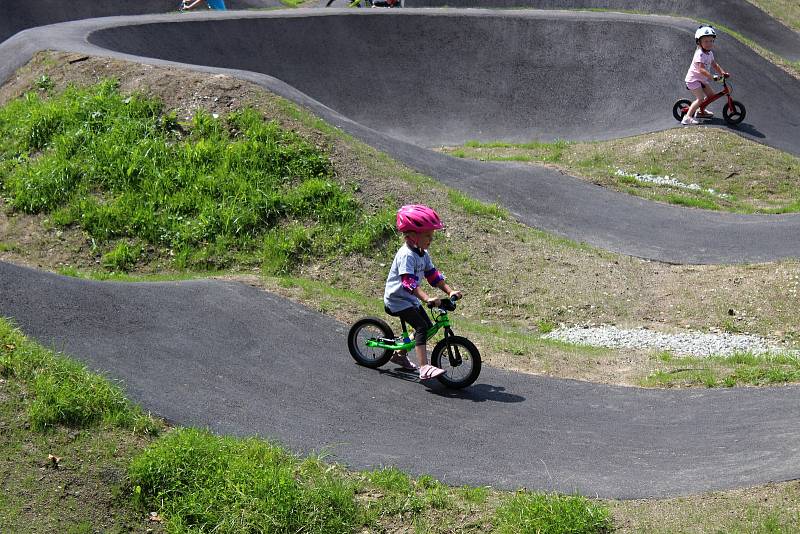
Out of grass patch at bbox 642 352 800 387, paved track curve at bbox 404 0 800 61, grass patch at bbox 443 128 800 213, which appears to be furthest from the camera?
paved track curve at bbox 404 0 800 61

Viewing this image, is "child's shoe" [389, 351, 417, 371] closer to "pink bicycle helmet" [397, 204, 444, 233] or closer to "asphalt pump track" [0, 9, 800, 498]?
"asphalt pump track" [0, 9, 800, 498]

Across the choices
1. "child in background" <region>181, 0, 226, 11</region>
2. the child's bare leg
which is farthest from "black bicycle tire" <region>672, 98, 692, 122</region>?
the child's bare leg

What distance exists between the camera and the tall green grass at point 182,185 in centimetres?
1402

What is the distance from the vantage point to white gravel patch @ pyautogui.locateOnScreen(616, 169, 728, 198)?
822 inches

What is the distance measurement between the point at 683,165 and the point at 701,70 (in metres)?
2.90

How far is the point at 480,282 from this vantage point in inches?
551

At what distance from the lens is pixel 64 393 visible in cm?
725

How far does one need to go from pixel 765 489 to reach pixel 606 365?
4388mm

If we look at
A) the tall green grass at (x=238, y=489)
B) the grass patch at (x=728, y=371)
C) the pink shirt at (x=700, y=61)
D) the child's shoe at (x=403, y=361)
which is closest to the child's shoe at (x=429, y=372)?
the child's shoe at (x=403, y=361)

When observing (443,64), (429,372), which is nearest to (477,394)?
(429,372)

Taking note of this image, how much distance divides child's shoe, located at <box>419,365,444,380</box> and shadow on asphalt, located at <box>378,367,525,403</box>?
24 centimetres

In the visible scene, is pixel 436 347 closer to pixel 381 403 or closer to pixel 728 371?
pixel 381 403

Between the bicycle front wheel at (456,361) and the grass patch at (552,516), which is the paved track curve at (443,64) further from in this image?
the grass patch at (552,516)

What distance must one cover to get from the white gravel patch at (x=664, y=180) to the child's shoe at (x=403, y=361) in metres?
13.0
